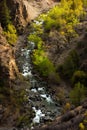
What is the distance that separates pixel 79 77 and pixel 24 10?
1828 inches

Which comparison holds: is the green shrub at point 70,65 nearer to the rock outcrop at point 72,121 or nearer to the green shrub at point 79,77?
the green shrub at point 79,77

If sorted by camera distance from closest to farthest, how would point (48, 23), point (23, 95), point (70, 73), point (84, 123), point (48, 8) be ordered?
point (84, 123), point (23, 95), point (70, 73), point (48, 23), point (48, 8)

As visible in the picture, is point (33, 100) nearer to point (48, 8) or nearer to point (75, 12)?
point (75, 12)

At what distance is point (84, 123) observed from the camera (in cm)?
5928

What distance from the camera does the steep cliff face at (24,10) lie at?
11988 centimetres

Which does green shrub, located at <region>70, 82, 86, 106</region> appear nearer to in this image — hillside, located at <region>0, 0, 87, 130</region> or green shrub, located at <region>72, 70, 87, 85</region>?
hillside, located at <region>0, 0, 87, 130</region>

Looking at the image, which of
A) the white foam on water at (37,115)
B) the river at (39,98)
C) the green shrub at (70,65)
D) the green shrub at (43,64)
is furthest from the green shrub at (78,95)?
the green shrub at (43,64)

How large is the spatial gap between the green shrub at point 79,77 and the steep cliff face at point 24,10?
A: 37290 millimetres

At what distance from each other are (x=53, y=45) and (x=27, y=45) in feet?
25.7

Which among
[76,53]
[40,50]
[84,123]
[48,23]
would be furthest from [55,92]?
[48,23]

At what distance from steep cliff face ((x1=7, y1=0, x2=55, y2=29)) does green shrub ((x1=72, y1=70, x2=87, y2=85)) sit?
37.3m

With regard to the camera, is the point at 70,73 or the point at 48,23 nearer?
the point at 70,73

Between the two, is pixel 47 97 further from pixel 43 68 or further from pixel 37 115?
pixel 43 68

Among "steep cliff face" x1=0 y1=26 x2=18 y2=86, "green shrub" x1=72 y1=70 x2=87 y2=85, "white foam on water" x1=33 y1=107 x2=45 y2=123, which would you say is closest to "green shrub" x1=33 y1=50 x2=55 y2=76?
"green shrub" x1=72 y1=70 x2=87 y2=85
